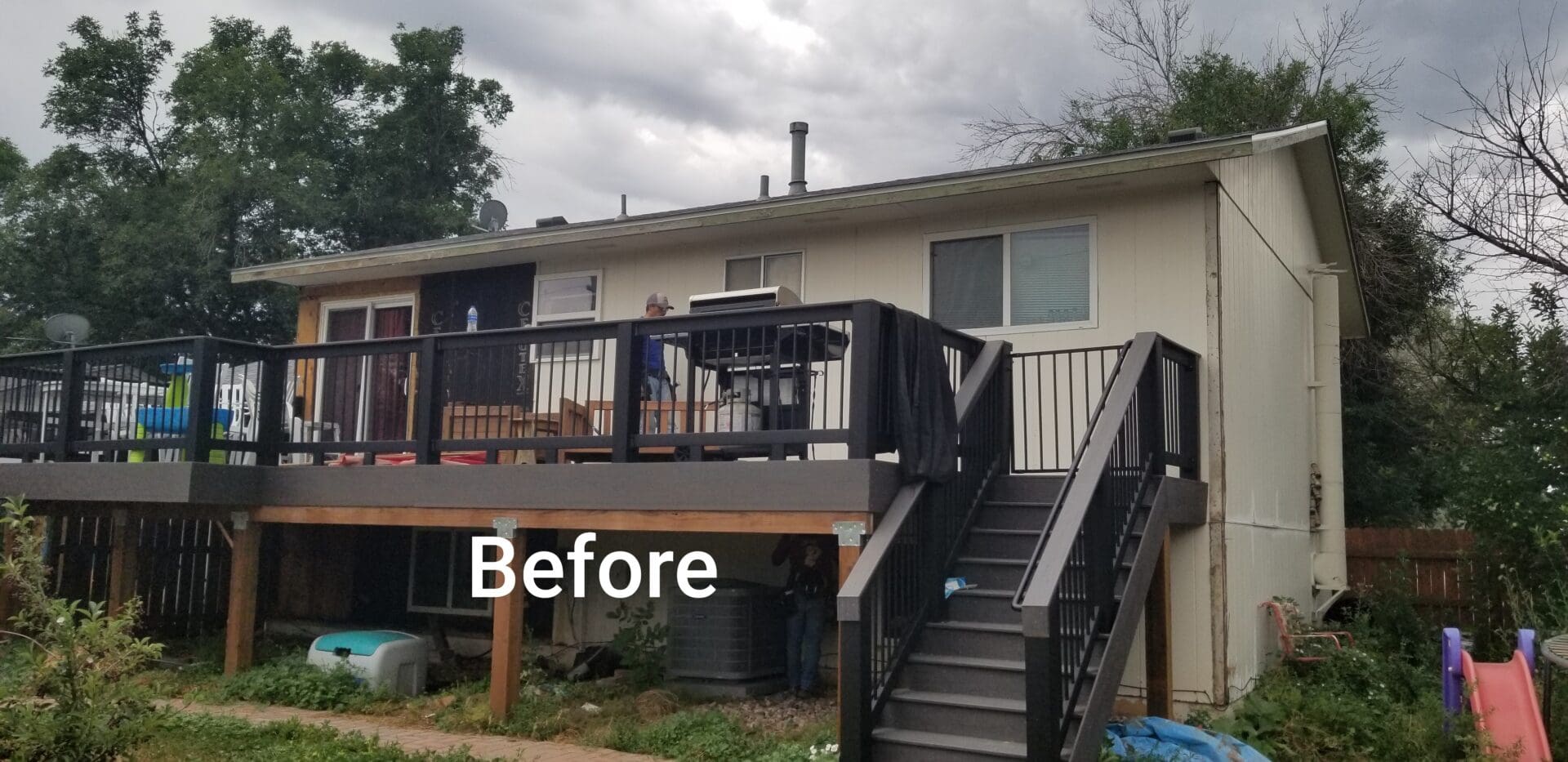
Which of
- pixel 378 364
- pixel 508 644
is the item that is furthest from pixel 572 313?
pixel 508 644

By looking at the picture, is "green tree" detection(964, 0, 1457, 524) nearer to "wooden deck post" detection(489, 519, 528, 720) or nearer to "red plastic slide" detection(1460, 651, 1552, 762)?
"red plastic slide" detection(1460, 651, 1552, 762)

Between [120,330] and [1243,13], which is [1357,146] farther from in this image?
[120,330]

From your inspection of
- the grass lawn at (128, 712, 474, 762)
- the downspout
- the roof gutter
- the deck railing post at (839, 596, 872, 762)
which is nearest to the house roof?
the roof gutter

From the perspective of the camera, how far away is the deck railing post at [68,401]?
34.4 ft

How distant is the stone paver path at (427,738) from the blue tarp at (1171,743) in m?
2.72

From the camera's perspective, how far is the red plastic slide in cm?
775

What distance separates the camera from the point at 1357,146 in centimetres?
2102

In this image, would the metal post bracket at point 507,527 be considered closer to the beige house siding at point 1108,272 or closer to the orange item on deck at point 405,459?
the orange item on deck at point 405,459

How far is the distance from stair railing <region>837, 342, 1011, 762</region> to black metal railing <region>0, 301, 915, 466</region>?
0.40m

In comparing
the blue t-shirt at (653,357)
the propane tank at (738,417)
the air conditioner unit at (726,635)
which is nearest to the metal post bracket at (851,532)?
the propane tank at (738,417)

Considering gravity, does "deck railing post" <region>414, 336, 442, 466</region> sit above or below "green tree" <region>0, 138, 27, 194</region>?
below

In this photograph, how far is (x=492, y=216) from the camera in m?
15.9

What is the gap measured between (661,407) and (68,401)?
17.9 ft

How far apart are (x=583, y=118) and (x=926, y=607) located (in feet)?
46.4
